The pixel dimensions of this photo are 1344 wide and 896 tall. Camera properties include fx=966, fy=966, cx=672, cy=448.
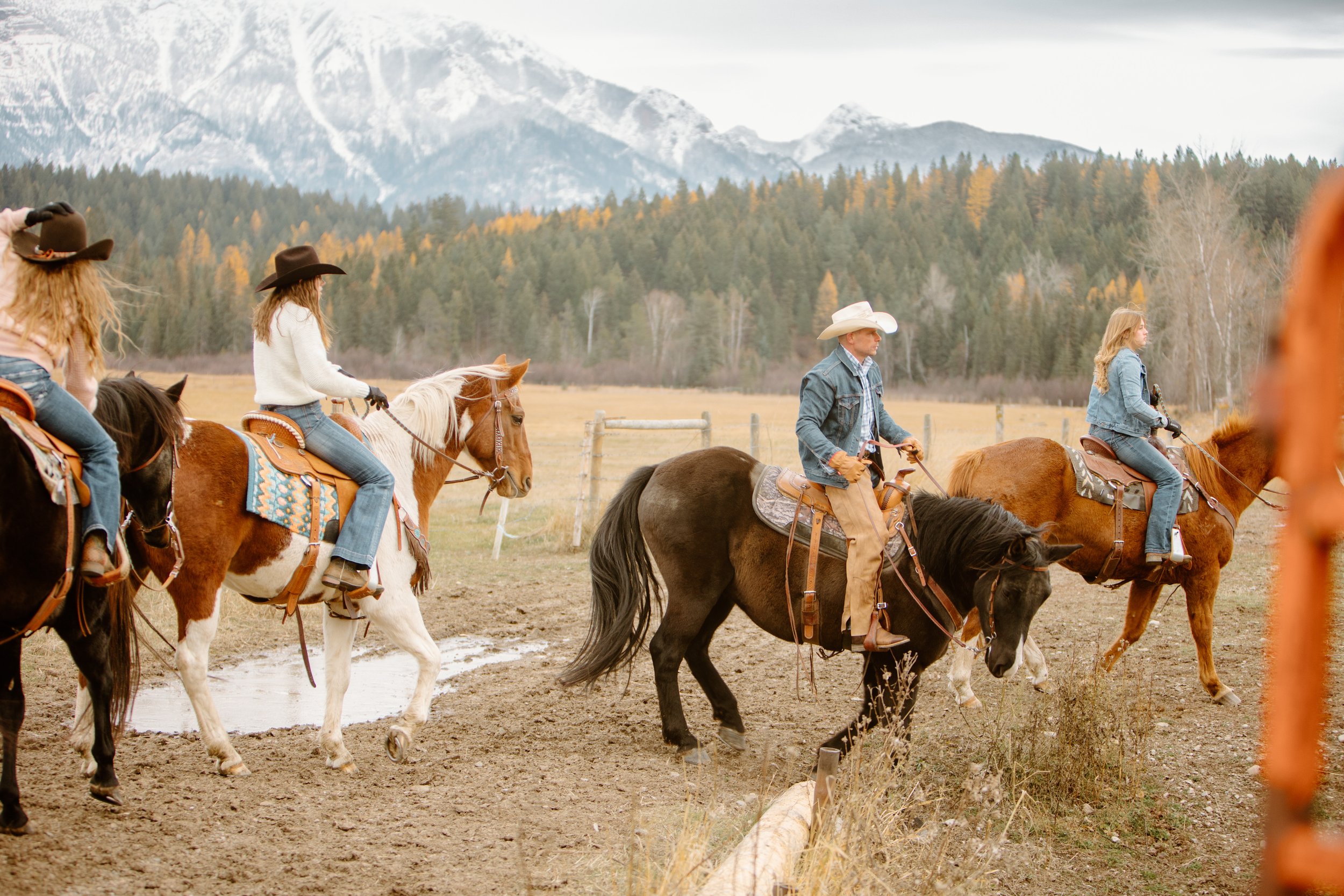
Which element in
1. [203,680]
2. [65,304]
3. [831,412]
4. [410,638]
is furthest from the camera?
[831,412]

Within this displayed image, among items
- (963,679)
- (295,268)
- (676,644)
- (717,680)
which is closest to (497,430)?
(295,268)

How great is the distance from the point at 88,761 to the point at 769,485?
148 inches

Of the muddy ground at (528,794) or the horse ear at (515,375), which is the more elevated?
the horse ear at (515,375)

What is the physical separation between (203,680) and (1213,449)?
681cm

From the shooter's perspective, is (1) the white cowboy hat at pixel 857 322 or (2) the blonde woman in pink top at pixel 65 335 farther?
(1) the white cowboy hat at pixel 857 322

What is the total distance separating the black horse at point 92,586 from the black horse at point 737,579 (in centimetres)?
239

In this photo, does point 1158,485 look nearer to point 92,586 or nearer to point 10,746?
point 92,586

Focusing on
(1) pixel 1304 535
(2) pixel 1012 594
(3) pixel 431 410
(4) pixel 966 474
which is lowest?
(2) pixel 1012 594

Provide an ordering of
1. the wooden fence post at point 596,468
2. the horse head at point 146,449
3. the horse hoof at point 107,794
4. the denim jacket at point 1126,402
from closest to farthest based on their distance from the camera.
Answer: the horse hoof at point 107,794 → the horse head at point 146,449 → the denim jacket at point 1126,402 → the wooden fence post at point 596,468

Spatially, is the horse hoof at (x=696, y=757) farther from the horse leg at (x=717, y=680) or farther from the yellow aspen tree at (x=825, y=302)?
the yellow aspen tree at (x=825, y=302)

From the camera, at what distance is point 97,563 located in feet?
12.8

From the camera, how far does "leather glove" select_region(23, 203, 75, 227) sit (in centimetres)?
386

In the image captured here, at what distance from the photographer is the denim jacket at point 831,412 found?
5.18m

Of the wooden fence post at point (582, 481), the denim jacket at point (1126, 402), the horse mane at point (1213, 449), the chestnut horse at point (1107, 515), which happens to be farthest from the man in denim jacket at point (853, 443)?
the wooden fence post at point (582, 481)
